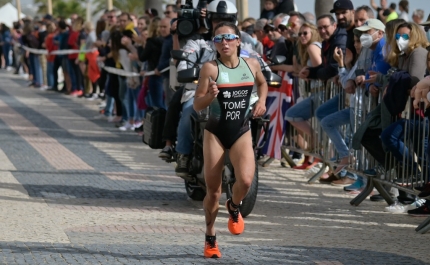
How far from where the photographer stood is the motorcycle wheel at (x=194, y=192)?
10.9m

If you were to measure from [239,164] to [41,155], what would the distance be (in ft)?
24.6

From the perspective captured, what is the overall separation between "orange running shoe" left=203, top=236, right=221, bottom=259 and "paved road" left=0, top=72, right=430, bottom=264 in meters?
0.08

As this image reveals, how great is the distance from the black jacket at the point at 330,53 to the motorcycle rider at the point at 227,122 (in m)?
4.28

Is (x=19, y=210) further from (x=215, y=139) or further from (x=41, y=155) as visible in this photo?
(x=41, y=155)

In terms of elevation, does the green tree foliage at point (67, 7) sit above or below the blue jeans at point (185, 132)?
below

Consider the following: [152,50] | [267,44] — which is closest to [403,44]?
[267,44]

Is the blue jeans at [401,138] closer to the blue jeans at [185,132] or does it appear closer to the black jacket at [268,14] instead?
the blue jeans at [185,132]

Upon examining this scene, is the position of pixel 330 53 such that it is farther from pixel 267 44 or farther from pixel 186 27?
pixel 267 44

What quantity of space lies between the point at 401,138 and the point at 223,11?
216cm

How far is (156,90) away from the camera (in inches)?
702

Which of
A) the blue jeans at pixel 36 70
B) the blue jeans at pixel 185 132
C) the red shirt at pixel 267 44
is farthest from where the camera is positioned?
the blue jeans at pixel 36 70

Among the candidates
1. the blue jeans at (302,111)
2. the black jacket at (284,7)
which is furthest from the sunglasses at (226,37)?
the black jacket at (284,7)

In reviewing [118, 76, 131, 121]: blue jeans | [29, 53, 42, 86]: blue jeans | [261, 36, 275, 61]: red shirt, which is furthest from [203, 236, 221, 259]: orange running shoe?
[29, 53, 42, 86]: blue jeans

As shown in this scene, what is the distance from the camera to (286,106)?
554 inches
